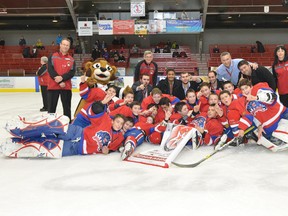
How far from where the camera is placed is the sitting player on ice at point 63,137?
123 inches

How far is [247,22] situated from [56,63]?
1475 cm

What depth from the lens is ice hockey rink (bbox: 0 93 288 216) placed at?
2061 millimetres

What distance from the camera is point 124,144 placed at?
344cm

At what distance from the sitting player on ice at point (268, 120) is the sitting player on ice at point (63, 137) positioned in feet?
4.25

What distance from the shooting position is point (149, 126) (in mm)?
3844

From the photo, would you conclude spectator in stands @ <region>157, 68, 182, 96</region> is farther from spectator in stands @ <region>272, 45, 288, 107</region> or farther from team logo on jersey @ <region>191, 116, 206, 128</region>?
spectator in stands @ <region>272, 45, 288, 107</region>

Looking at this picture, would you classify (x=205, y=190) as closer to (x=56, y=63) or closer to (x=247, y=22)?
(x=56, y=63)

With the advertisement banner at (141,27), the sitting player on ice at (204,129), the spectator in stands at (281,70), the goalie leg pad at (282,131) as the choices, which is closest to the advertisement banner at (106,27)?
the advertisement banner at (141,27)

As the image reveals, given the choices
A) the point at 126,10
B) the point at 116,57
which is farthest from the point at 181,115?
the point at 126,10

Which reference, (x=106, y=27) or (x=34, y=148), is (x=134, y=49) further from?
(x=34, y=148)

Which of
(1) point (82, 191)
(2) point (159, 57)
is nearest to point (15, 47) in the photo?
(2) point (159, 57)

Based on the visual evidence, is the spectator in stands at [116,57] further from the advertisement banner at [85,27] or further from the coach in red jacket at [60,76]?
the coach in red jacket at [60,76]

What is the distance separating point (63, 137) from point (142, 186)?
1.11 meters

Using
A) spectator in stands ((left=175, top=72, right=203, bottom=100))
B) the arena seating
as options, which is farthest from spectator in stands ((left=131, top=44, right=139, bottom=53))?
spectator in stands ((left=175, top=72, right=203, bottom=100))
